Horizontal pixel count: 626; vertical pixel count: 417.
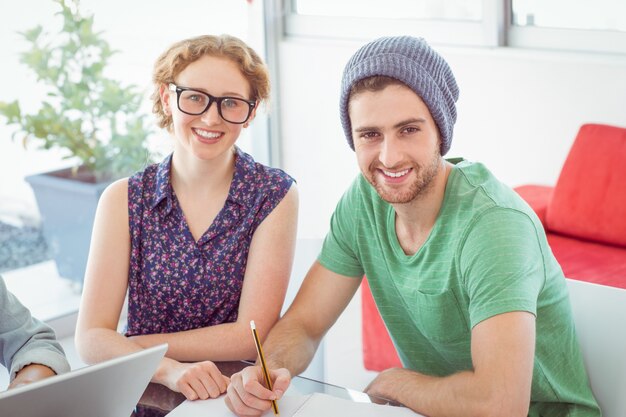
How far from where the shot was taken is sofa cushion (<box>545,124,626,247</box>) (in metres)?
3.12

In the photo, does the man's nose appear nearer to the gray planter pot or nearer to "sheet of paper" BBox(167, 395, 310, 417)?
"sheet of paper" BBox(167, 395, 310, 417)

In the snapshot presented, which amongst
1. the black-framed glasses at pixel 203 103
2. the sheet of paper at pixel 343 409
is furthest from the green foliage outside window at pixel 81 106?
the sheet of paper at pixel 343 409

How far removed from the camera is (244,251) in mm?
2006

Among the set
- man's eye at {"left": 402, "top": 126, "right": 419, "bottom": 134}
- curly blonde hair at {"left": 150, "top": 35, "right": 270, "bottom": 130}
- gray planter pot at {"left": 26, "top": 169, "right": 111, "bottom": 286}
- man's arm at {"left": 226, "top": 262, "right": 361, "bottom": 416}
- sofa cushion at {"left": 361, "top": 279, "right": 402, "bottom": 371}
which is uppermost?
curly blonde hair at {"left": 150, "top": 35, "right": 270, "bottom": 130}

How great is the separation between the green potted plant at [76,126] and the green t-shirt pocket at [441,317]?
2253mm

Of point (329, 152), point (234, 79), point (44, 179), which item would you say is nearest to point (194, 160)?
point (234, 79)

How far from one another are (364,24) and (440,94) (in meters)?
2.57

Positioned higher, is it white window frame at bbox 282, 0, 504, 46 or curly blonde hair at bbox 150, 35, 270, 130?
curly blonde hair at bbox 150, 35, 270, 130

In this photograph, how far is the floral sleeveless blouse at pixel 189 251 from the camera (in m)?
2.00

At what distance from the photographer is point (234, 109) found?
2.00 meters

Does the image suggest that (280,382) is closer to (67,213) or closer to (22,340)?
(22,340)

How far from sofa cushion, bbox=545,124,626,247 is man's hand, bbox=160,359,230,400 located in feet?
6.41

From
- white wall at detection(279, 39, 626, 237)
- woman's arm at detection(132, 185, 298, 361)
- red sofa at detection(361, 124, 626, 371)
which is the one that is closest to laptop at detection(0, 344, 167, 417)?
woman's arm at detection(132, 185, 298, 361)

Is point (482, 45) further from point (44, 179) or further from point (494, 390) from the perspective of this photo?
point (494, 390)
